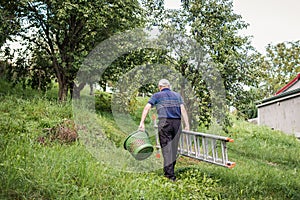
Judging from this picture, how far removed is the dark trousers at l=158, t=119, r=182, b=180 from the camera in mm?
5312

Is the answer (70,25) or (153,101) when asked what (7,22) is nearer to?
(70,25)

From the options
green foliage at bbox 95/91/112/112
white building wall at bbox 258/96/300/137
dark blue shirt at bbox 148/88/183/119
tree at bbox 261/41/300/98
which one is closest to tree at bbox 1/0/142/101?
green foliage at bbox 95/91/112/112

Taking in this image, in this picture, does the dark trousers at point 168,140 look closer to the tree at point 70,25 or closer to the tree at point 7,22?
the tree at point 70,25

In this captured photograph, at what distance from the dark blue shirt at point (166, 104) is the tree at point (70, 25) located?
455 centimetres

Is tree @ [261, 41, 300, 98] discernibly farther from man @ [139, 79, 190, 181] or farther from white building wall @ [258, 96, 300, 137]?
man @ [139, 79, 190, 181]

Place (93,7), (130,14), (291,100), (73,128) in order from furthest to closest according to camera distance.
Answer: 1. (291,100)
2. (130,14)
3. (93,7)
4. (73,128)

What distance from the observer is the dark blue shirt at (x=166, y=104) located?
17.4 feet

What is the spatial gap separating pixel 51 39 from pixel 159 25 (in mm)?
4209

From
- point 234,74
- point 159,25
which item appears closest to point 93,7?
point 159,25

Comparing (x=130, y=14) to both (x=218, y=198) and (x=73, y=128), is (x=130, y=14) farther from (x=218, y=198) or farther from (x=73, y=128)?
(x=218, y=198)

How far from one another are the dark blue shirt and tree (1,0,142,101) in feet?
14.9

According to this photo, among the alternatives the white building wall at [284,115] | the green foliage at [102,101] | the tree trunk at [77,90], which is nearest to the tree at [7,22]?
the tree trunk at [77,90]

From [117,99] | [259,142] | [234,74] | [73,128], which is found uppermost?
[234,74]

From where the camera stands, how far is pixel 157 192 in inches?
175
